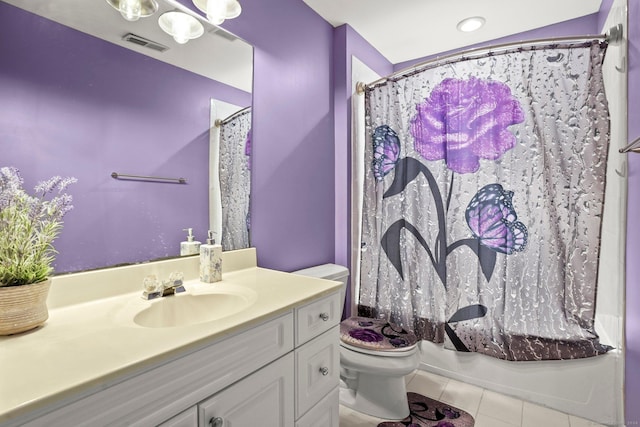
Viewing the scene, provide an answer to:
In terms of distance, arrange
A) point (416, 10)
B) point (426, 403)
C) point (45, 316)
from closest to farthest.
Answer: point (45, 316) → point (426, 403) → point (416, 10)

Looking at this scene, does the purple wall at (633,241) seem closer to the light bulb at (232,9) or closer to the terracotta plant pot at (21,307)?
the light bulb at (232,9)

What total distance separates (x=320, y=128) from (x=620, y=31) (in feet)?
5.39

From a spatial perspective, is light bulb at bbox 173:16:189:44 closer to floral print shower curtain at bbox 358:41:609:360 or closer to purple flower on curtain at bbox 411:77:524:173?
floral print shower curtain at bbox 358:41:609:360

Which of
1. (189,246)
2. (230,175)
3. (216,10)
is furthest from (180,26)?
(189,246)

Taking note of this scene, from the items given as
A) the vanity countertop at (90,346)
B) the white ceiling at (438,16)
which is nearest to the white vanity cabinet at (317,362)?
the vanity countertop at (90,346)

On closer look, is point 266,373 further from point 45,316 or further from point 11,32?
point 11,32

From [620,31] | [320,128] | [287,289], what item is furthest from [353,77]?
[287,289]

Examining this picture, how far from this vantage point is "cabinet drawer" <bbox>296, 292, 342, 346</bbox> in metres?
1.09

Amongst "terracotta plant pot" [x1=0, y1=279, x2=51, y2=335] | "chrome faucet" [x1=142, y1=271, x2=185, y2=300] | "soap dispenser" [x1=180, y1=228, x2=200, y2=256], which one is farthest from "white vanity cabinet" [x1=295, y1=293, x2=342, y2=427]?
"terracotta plant pot" [x1=0, y1=279, x2=51, y2=335]

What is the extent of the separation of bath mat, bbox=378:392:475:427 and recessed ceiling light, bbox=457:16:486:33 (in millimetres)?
2502

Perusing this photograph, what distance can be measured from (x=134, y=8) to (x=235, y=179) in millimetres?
770

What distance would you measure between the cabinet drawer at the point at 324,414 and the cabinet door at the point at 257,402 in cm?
10

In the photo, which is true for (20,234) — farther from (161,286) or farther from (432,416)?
(432,416)

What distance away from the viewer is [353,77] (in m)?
2.27
